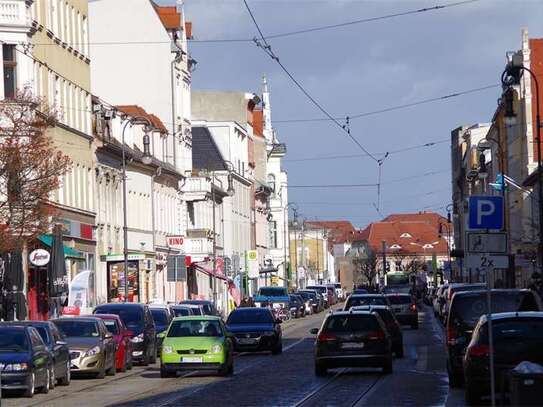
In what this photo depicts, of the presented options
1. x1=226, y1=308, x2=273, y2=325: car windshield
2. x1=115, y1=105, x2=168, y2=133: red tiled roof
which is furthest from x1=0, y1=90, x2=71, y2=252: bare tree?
x1=115, y1=105, x2=168, y2=133: red tiled roof

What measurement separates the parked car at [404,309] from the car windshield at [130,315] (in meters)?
24.0

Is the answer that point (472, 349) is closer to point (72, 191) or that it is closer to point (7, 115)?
point (7, 115)

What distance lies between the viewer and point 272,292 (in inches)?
3661

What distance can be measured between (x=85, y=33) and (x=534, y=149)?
1528 inches

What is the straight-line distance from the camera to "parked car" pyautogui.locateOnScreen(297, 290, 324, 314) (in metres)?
105

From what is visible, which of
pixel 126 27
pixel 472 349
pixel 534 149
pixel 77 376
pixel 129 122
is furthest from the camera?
pixel 534 149

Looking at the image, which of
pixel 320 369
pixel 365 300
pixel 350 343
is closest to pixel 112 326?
pixel 320 369

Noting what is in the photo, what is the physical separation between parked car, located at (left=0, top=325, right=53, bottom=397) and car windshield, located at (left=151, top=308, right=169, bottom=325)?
54.9ft

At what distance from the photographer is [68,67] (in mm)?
65312

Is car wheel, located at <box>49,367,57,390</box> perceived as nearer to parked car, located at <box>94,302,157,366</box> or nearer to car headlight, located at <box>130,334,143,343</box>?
parked car, located at <box>94,302,157,366</box>

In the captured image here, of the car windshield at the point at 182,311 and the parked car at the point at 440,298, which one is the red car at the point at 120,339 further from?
the parked car at the point at 440,298

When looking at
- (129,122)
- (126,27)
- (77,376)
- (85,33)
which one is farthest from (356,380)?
(126,27)

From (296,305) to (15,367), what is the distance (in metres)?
67.5

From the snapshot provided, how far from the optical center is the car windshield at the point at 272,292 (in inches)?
3629
